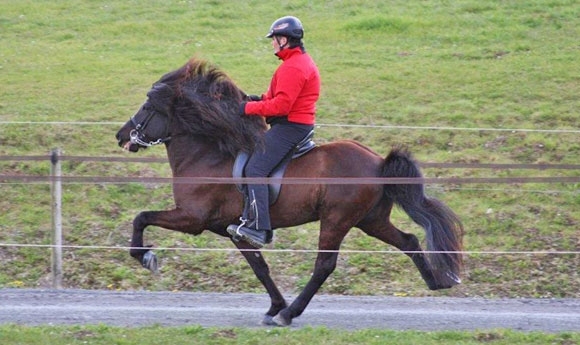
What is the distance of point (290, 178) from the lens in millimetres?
8570

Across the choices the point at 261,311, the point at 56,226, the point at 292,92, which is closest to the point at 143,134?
the point at 292,92

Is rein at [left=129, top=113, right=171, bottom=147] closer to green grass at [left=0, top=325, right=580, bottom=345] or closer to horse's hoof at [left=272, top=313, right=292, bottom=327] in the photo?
green grass at [left=0, top=325, right=580, bottom=345]

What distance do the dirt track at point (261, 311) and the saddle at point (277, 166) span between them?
1.12 m

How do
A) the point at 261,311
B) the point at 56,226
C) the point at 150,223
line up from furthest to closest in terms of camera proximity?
the point at 56,226
the point at 261,311
the point at 150,223

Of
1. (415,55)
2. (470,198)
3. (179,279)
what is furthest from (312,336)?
(415,55)

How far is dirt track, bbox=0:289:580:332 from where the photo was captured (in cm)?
870

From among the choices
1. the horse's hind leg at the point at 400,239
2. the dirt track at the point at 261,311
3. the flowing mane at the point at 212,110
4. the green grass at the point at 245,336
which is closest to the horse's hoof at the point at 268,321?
the dirt track at the point at 261,311

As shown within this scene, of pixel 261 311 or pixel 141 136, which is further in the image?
pixel 261 311

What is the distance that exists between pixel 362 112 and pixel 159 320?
7122 millimetres

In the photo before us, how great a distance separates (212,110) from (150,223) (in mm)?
1093

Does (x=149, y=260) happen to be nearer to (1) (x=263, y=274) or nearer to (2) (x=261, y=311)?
(1) (x=263, y=274)

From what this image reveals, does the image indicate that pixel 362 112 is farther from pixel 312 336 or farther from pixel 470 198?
pixel 312 336

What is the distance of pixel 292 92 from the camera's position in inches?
334

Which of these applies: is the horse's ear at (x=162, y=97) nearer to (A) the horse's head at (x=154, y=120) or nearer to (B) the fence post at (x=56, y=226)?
(A) the horse's head at (x=154, y=120)
